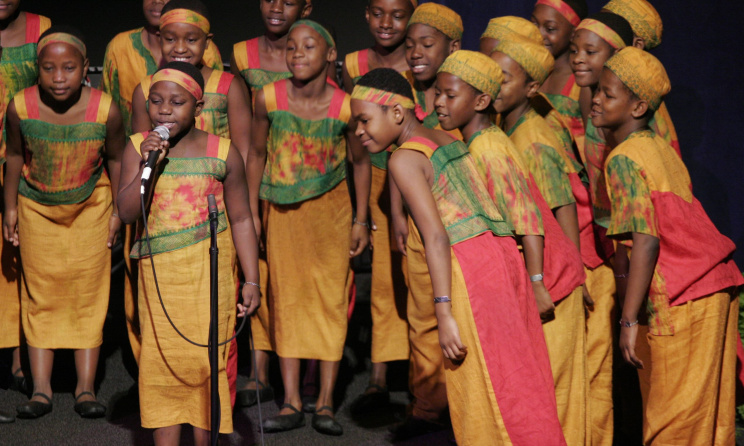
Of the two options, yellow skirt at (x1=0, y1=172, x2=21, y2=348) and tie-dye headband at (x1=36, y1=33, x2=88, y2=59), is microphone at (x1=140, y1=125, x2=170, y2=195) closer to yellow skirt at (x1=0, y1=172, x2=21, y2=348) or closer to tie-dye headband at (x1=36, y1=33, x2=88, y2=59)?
tie-dye headband at (x1=36, y1=33, x2=88, y2=59)

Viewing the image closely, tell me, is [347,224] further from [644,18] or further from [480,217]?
[644,18]

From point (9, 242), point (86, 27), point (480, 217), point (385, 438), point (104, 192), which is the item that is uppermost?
point (86, 27)

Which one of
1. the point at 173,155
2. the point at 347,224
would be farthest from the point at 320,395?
the point at 173,155

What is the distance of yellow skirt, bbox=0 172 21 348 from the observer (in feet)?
16.2

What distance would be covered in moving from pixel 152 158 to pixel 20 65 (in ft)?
7.10

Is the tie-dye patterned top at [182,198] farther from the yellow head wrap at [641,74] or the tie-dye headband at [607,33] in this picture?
the tie-dye headband at [607,33]

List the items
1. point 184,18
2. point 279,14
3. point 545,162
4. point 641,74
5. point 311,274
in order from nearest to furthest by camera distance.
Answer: point 641,74 → point 545,162 → point 184,18 → point 311,274 → point 279,14

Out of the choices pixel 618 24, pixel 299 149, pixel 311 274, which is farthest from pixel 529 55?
pixel 311 274

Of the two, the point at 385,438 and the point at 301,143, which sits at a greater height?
the point at 301,143

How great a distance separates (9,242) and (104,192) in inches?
26.1

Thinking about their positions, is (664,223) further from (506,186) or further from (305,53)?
(305,53)

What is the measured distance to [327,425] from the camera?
4.52 m

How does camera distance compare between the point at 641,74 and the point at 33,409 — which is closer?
the point at 641,74

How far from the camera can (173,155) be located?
3.55 m
